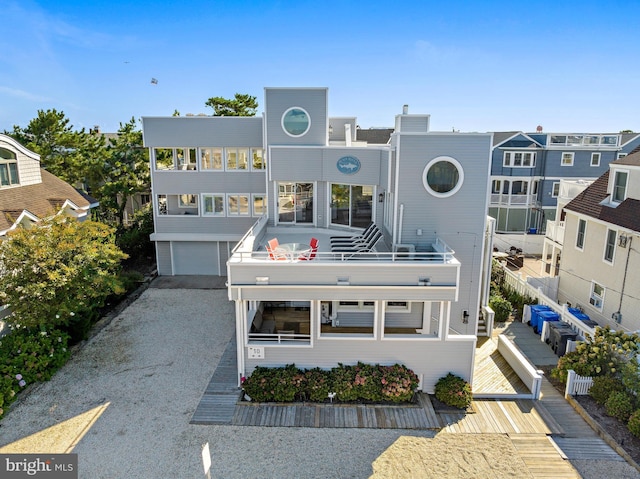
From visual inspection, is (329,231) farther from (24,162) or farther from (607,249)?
(24,162)

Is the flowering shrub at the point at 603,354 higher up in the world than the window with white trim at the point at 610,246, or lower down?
lower down

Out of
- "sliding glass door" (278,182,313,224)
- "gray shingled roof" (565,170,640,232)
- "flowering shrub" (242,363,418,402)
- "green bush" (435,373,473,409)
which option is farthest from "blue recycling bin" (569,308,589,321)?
"sliding glass door" (278,182,313,224)

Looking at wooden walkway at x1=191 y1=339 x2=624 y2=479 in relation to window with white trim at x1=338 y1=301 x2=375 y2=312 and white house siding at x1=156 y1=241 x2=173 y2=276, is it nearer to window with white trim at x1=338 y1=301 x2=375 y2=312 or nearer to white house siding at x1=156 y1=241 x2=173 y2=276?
window with white trim at x1=338 y1=301 x2=375 y2=312

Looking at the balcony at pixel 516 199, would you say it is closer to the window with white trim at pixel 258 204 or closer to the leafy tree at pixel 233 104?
the window with white trim at pixel 258 204

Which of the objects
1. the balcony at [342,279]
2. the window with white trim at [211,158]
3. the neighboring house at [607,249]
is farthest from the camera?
the window with white trim at [211,158]

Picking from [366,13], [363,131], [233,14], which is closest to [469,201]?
[366,13]

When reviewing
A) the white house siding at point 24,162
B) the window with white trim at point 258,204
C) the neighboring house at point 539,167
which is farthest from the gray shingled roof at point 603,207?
the white house siding at point 24,162

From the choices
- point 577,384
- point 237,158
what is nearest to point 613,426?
point 577,384
